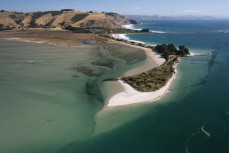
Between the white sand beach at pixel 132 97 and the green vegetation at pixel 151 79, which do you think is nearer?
the white sand beach at pixel 132 97

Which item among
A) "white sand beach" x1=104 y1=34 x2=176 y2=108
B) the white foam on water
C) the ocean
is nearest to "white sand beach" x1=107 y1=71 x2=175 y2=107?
"white sand beach" x1=104 y1=34 x2=176 y2=108

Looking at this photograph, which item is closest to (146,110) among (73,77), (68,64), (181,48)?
(73,77)

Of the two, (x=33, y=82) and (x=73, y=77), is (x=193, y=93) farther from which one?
(x=33, y=82)

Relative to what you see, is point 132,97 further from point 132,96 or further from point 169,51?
point 169,51

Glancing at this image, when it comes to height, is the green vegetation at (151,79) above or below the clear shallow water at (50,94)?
above

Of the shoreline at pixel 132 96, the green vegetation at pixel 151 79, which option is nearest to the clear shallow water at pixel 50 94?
the shoreline at pixel 132 96

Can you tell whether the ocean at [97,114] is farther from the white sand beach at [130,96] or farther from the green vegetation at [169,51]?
the green vegetation at [169,51]
